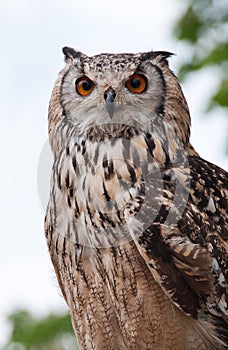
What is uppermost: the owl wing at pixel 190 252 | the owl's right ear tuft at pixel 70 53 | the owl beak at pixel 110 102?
the owl's right ear tuft at pixel 70 53

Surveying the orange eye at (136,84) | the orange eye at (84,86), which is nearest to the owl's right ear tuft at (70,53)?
the orange eye at (84,86)

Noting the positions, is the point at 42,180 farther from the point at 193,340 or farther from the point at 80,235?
the point at 193,340

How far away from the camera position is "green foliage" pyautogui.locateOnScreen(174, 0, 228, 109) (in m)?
7.18

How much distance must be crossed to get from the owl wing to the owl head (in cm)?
41

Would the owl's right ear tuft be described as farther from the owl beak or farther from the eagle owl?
the owl beak

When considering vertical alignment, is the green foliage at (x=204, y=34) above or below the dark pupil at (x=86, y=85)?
above

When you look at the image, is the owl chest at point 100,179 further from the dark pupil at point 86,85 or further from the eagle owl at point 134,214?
the dark pupil at point 86,85

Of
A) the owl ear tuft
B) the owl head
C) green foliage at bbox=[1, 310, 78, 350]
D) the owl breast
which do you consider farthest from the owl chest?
green foliage at bbox=[1, 310, 78, 350]

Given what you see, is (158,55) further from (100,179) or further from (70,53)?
(100,179)

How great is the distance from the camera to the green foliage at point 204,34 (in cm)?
718

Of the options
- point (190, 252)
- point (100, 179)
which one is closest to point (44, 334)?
point (100, 179)

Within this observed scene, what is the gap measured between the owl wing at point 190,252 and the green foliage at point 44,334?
2.36 m

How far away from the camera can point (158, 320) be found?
15.7 feet

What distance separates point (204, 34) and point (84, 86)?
264cm
